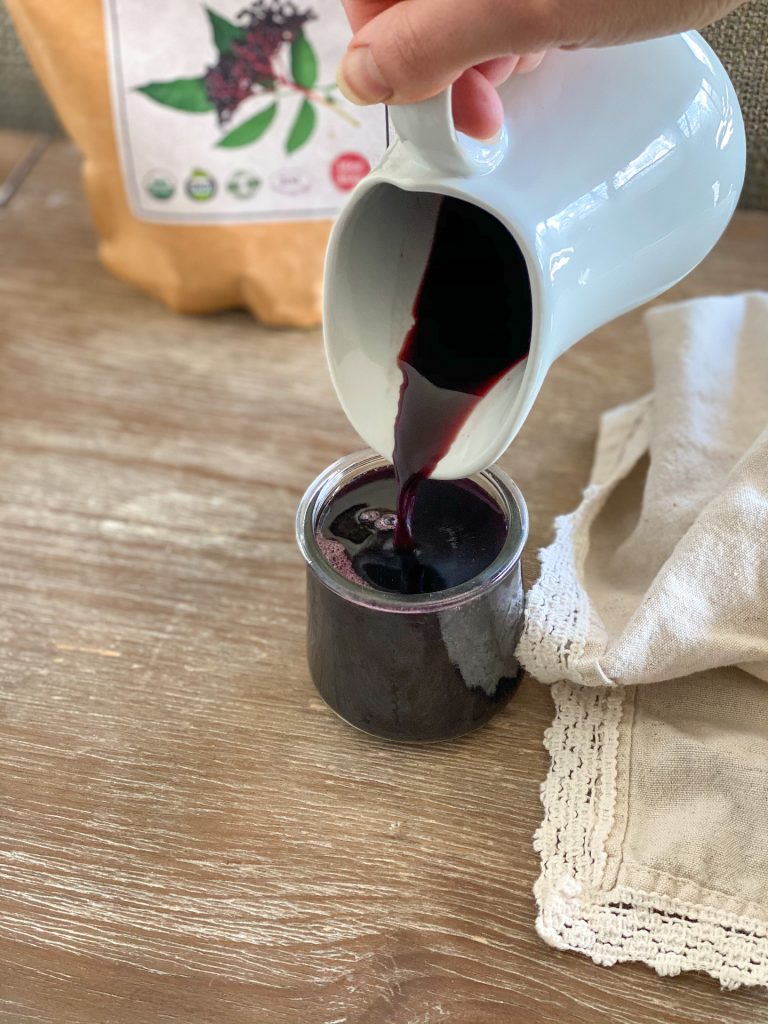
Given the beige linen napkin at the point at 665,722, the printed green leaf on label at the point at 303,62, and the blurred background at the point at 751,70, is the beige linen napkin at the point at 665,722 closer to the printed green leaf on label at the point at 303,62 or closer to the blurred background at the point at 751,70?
the blurred background at the point at 751,70

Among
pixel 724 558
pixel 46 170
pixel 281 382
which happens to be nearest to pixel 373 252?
pixel 724 558

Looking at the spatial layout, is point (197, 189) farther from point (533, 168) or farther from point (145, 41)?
point (533, 168)

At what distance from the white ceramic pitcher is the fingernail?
13mm

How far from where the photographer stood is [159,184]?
96 cm

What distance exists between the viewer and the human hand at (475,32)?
1.52ft

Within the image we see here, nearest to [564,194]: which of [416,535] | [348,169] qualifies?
[416,535]

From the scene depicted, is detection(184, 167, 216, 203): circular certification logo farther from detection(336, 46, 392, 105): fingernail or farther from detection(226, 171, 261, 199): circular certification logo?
detection(336, 46, 392, 105): fingernail

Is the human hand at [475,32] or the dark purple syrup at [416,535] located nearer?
the human hand at [475,32]

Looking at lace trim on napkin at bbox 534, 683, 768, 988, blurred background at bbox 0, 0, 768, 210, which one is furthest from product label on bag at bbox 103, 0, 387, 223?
lace trim on napkin at bbox 534, 683, 768, 988

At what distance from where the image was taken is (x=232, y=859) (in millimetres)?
625

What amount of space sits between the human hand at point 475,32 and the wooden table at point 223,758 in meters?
0.36

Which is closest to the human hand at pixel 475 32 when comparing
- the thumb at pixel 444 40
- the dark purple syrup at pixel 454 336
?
the thumb at pixel 444 40

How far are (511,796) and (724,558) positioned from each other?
179 millimetres

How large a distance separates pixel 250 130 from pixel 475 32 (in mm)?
514
